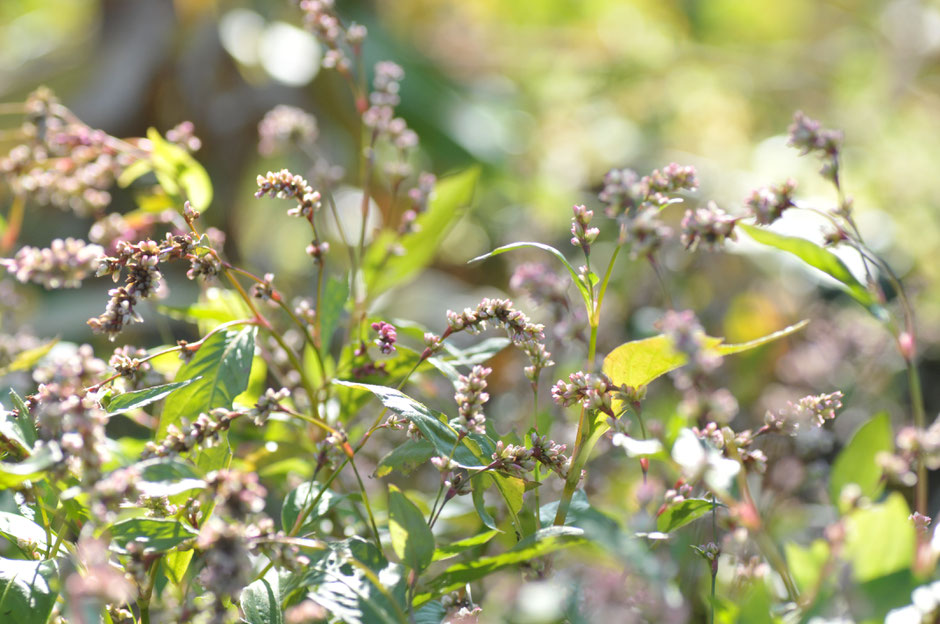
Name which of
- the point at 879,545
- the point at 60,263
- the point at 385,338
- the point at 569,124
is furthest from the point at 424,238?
the point at 569,124

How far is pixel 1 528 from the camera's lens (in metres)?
0.43

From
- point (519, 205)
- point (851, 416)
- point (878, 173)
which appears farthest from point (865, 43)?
point (851, 416)

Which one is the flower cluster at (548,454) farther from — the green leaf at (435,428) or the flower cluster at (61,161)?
the flower cluster at (61,161)

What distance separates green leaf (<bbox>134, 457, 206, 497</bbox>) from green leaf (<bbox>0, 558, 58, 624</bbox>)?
114mm

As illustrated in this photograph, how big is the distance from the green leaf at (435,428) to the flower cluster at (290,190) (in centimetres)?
11

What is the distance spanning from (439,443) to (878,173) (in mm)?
1978

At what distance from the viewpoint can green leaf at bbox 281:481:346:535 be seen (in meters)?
0.46

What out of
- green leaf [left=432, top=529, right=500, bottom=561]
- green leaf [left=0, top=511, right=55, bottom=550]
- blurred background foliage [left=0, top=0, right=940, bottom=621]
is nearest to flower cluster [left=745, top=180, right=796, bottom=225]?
green leaf [left=432, top=529, right=500, bottom=561]

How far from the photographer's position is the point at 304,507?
0.45m

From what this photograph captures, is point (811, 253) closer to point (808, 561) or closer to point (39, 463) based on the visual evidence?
point (808, 561)

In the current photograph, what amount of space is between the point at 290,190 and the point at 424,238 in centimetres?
28

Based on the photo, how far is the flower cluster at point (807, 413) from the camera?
1.42 ft

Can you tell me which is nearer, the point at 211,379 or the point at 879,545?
the point at 879,545

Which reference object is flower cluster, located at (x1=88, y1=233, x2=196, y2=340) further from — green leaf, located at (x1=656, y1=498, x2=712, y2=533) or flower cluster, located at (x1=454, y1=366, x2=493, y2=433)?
green leaf, located at (x1=656, y1=498, x2=712, y2=533)
